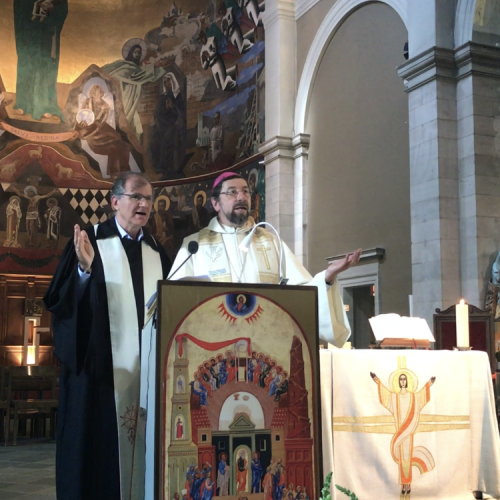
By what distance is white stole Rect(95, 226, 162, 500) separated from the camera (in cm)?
325

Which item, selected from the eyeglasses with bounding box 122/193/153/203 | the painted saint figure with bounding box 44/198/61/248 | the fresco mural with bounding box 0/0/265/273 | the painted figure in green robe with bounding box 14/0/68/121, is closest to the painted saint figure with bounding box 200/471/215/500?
the eyeglasses with bounding box 122/193/153/203

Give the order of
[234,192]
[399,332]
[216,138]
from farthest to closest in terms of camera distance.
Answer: [216,138]
[399,332]
[234,192]

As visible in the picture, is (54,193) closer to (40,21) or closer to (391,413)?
(40,21)

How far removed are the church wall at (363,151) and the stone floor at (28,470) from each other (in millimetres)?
4944

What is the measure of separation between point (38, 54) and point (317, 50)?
7683 mm

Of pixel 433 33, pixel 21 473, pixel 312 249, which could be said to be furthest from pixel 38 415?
pixel 433 33

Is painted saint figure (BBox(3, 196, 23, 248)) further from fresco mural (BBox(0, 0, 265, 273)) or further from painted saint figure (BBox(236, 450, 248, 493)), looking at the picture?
painted saint figure (BBox(236, 450, 248, 493))

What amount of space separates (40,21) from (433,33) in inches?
448

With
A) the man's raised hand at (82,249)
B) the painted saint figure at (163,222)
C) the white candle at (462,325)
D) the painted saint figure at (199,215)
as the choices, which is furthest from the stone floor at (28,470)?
the painted saint figure at (163,222)

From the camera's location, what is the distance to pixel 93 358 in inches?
133

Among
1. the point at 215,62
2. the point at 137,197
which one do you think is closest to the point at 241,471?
the point at 137,197

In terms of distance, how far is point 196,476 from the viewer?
8.54ft

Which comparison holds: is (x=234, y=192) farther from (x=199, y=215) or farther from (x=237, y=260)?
(x=199, y=215)

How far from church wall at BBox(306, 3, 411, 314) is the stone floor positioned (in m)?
4.94
